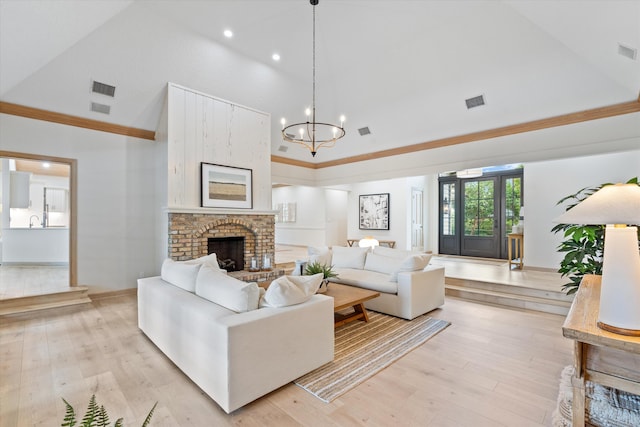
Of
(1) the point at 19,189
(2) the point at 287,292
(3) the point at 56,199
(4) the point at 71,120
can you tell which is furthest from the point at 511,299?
(3) the point at 56,199

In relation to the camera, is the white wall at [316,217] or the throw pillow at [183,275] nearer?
the throw pillow at [183,275]

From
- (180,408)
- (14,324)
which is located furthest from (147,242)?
(180,408)

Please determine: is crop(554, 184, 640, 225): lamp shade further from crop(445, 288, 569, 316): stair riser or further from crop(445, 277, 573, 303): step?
crop(445, 277, 573, 303): step

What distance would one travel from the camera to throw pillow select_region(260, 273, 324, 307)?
244 centimetres

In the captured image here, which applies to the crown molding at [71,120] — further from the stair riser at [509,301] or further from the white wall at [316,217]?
the stair riser at [509,301]

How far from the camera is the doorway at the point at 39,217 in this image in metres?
4.89

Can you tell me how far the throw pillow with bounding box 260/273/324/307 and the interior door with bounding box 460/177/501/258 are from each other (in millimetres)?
7184

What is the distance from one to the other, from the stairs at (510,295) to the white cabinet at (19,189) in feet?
32.8

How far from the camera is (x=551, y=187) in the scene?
20.0 feet

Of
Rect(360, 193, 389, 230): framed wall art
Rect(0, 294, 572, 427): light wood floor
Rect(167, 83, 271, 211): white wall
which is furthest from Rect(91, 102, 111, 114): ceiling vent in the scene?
Rect(360, 193, 389, 230): framed wall art

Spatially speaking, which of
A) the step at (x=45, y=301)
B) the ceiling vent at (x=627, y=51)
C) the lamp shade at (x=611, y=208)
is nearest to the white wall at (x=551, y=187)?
the ceiling vent at (x=627, y=51)

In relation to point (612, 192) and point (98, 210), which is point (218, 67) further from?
point (612, 192)

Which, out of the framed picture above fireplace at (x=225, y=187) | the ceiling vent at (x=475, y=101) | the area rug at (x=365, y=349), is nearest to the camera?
the area rug at (x=365, y=349)

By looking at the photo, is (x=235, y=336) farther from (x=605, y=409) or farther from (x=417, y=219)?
(x=417, y=219)
